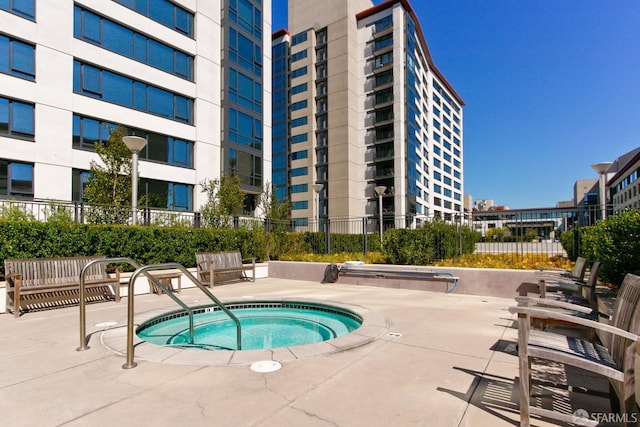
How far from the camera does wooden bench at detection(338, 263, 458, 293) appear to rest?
945 centimetres

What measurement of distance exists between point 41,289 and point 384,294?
7.78 meters

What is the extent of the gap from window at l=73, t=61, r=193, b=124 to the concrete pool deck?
59.3ft

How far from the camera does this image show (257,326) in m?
7.08

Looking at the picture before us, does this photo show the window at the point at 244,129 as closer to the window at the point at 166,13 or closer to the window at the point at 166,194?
the window at the point at 166,194

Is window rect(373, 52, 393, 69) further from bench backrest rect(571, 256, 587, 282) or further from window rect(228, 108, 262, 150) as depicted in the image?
bench backrest rect(571, 256, 587, 282)

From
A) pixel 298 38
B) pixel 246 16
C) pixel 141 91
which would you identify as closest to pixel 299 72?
pixel 298 38

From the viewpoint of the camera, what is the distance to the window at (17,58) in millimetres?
16250

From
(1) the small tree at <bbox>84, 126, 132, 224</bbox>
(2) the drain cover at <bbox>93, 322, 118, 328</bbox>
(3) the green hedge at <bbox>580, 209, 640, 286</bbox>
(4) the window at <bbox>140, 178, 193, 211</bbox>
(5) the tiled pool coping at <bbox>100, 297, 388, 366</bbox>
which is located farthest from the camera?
(4) the window at <bbox>140, 178, 193, 211</bbox>

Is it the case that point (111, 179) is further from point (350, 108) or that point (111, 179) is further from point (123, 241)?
point (350, 108)

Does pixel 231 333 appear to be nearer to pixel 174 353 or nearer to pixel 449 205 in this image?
pixel 174 353

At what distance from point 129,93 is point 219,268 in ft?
49.9

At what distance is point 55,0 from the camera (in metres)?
17.7

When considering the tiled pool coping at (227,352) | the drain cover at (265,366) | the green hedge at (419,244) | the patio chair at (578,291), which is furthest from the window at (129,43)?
the patio chair at (578,291)

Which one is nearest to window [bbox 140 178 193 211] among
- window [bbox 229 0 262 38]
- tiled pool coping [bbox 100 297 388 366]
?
window [bbox 229 0 262 38]
